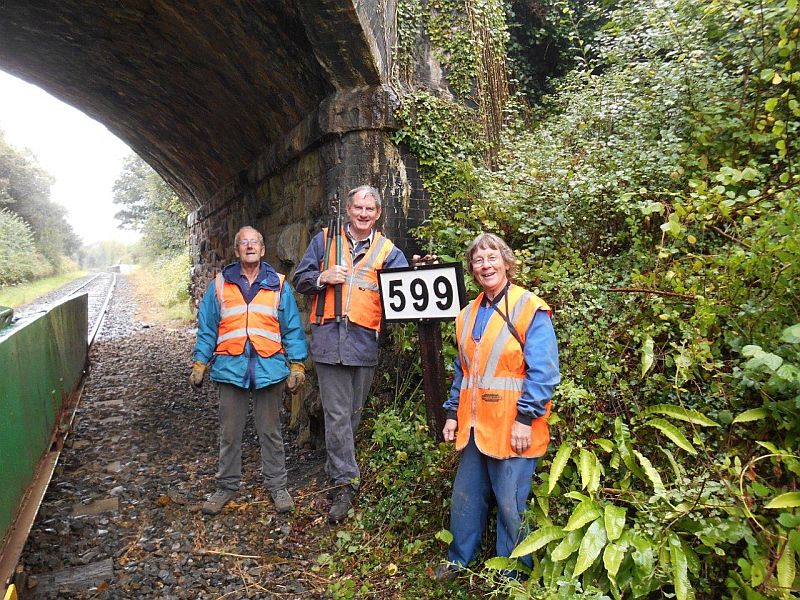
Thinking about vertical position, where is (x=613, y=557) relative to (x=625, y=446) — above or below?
below

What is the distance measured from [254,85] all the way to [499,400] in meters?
4.28

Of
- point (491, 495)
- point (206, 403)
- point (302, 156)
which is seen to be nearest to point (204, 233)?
point (206, 403)

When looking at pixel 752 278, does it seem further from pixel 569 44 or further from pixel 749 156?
pixel 569 44

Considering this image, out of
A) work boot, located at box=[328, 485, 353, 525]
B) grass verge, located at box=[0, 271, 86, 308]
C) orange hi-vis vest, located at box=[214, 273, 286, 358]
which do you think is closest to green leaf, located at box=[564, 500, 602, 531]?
work boot, located at box=[328, 485, 353, 525]

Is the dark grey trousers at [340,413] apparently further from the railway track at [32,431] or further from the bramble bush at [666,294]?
the railway track at [32,431]

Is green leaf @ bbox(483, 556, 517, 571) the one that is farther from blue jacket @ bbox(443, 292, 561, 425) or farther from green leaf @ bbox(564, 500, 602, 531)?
blue jacket @ bbox(443, 292, 561, 425)

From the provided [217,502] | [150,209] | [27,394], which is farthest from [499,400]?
[150,209]

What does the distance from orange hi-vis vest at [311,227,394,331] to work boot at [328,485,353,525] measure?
109cm

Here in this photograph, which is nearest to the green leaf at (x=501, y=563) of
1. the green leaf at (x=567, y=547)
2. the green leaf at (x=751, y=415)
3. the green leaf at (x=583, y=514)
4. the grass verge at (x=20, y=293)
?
the green leaf at (x=567, y=547)

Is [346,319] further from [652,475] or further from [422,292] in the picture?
[652,475]

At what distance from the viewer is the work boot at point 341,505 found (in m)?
3.56

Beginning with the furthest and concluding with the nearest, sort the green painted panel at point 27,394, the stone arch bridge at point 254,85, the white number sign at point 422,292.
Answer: the stone arch bridge at point 254,85
the white number sign at point 422,292
the green painted panel at point 27,394

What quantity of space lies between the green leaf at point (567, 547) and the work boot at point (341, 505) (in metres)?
1.51

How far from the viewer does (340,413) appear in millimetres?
3619
